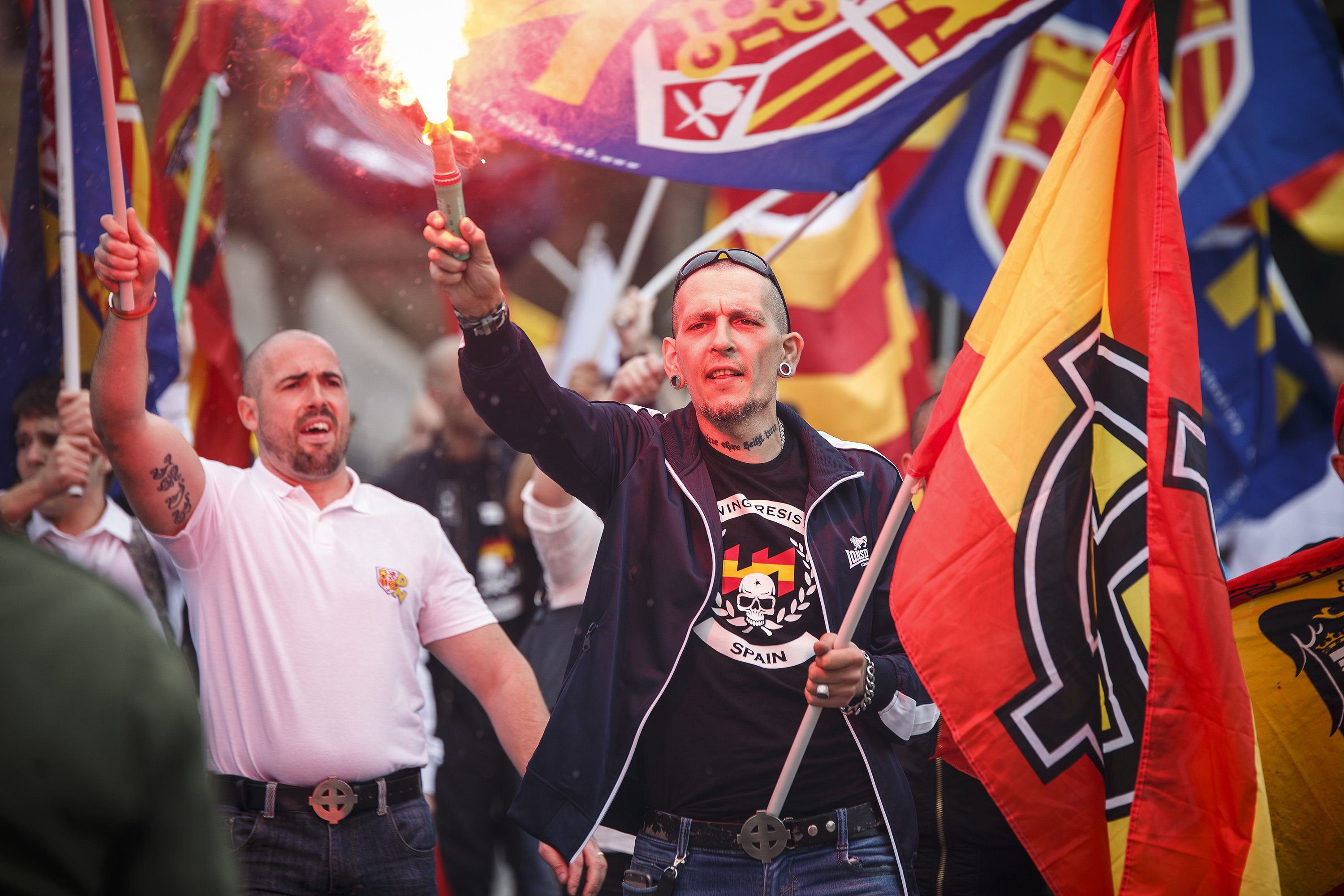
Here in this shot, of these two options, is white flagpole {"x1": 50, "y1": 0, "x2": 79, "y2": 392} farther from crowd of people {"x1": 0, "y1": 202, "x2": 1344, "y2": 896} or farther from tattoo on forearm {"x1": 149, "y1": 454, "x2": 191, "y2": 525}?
tattoo on forearm {"x1": 149, "y1": 454, "x2": 191, "y2": 525}

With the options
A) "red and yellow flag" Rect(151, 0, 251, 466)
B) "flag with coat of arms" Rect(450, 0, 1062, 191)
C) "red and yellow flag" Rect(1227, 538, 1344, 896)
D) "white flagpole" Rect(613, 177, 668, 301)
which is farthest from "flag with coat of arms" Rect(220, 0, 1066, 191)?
"red and yellow flag" Rect(1227, 538, 1344, 896)

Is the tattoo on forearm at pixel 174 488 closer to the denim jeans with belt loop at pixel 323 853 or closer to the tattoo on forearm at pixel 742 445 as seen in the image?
the denim jeans with belt loop at pixel 323 853

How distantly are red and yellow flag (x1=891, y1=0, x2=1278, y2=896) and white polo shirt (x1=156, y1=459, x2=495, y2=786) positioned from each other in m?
1.54

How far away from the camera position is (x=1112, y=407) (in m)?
2.93

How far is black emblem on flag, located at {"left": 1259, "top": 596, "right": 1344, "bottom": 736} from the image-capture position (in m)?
3.52

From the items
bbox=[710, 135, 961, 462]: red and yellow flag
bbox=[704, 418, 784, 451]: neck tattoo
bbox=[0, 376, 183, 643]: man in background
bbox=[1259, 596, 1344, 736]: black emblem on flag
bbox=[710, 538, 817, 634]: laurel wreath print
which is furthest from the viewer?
bbox=[710, 135, 961, 462]: red and yellow flag

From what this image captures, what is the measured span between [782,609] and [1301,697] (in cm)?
181

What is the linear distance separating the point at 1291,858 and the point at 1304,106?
188 inches

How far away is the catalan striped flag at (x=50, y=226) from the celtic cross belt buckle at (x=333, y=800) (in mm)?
1767

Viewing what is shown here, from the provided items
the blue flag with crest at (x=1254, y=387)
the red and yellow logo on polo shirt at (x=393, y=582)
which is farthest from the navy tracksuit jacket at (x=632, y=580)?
the blue flag with crest at (x=1254, y=387)

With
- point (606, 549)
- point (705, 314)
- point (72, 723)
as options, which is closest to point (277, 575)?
point (606, 549)

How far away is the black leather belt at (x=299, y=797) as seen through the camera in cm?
314

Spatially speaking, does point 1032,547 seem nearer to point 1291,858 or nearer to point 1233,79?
point 1291,858

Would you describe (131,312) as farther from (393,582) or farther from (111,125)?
(393,582)
